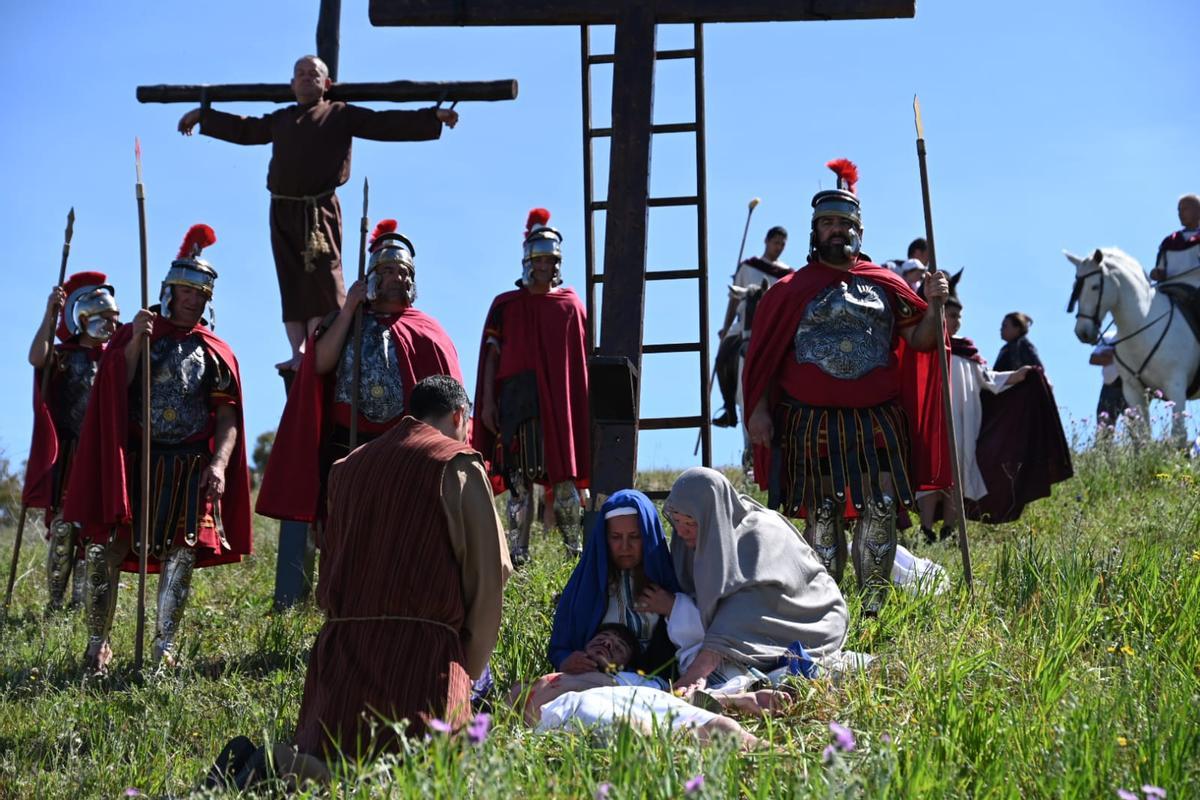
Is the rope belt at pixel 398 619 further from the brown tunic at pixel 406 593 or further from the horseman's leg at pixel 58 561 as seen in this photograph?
the horseman's leg at pixel 58 561

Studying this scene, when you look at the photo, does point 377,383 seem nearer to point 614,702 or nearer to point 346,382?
point 346,382

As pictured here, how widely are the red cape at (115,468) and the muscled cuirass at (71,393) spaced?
2.11 metres

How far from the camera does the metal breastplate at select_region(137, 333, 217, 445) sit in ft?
25.6

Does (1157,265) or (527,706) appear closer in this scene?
(527,706)

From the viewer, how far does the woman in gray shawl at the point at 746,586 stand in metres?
5.89

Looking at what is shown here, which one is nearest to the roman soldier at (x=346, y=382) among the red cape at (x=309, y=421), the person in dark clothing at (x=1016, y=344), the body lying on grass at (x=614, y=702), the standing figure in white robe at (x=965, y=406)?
the red cape at (x=309, y=421)

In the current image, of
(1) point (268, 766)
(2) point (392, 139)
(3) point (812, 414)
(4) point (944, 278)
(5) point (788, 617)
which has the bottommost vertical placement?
(1) point (268, 766)

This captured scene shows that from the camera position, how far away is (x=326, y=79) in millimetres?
9656

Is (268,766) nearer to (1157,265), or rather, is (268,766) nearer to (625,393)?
(625,393)

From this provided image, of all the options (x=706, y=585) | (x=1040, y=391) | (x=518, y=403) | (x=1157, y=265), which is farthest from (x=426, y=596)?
(x=1157, y=265)

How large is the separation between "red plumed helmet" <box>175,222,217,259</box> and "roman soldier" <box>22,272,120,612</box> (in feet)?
5.73

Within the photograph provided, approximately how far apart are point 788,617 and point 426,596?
1.47m

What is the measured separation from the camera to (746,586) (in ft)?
19.8

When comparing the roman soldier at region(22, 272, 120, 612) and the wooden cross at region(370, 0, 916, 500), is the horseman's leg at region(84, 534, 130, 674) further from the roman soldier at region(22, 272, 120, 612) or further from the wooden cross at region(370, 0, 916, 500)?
the wooden cross at region(370, 0, 916, 500)
